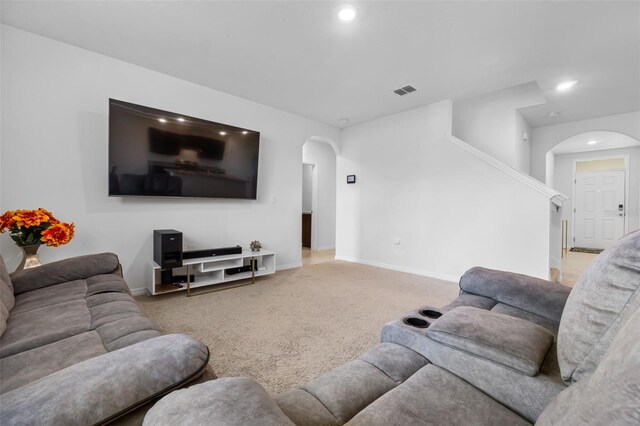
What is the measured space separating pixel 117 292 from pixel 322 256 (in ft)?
13.4

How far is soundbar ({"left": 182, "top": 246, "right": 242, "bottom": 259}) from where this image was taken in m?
3.21

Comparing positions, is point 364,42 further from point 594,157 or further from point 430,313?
point 594,157

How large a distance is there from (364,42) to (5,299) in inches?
122

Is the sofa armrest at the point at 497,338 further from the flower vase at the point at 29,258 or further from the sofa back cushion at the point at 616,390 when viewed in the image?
the flower vase at the point at 29,258

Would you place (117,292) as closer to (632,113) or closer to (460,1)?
(460,1)

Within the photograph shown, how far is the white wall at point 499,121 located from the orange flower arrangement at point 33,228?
490 cm

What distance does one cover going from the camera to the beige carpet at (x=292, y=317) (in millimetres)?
1748

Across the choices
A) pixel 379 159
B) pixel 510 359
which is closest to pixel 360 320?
pixel 510 359

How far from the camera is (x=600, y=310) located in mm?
696

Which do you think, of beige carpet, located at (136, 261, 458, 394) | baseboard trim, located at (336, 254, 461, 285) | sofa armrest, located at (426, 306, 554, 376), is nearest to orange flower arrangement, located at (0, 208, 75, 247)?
beige carpet, located at (136, 261, 458, 394)

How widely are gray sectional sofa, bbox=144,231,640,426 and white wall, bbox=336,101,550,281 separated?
285 centimetres

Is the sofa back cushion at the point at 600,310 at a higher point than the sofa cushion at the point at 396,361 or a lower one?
higher

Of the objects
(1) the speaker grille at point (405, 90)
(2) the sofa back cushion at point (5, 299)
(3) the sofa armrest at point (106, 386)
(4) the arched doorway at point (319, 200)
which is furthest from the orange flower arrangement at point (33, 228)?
(4) the arched doorway at point (319, 200)

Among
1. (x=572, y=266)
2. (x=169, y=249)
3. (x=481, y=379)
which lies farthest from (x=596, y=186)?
(x=169, y=249)
